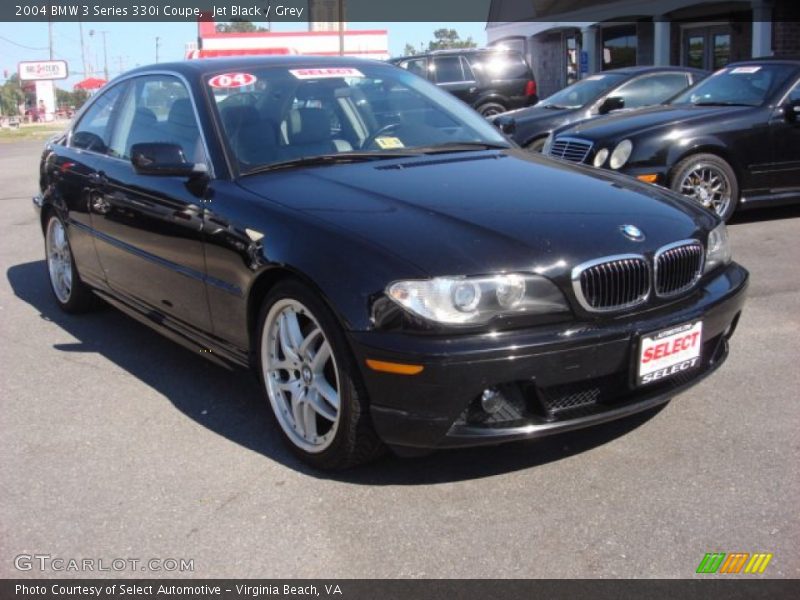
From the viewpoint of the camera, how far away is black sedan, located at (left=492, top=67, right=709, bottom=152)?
10820mm

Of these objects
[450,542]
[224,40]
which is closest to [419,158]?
[450,542]

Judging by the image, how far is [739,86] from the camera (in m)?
8.61

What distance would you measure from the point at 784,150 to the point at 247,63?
18.2 ft

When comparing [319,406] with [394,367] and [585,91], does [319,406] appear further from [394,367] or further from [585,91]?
[585,91]

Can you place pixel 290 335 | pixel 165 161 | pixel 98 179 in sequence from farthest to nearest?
pixel 98 179 → pixel 165 161 → pixel 290 335

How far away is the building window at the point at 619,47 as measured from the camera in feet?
77.0

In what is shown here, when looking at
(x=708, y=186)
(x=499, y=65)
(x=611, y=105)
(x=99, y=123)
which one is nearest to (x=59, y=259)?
(x=99, y=123)

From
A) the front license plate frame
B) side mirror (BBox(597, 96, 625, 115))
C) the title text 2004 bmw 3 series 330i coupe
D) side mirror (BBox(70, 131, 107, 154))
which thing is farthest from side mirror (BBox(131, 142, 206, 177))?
side mirror (BBox(597, 96, 625, 115))

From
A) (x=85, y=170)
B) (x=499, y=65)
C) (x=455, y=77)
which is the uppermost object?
(x=499, y=65)

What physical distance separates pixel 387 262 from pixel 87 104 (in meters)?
3.66

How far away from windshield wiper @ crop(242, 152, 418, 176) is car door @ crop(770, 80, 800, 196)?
200 inches

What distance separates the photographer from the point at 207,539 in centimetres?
300

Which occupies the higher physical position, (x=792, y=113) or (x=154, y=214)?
(x=792, y=113)
